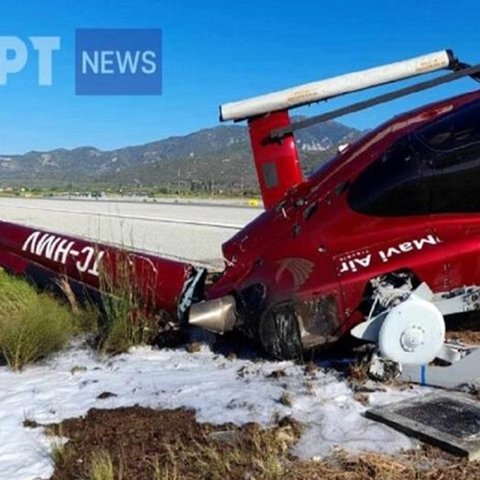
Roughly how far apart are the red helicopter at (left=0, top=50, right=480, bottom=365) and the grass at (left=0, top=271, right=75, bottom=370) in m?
1.13

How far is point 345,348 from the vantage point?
598 cm

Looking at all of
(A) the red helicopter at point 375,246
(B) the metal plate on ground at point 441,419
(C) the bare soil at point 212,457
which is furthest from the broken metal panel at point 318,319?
(C) the bare soil at point 212,457

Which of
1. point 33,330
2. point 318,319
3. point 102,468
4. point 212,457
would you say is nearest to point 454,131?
point 318,319

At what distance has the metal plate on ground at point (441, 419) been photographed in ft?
A: 12.3

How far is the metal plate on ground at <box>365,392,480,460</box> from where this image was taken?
12.3 ft

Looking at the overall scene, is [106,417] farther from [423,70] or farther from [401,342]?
[423,70]

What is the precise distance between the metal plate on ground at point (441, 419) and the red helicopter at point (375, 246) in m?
0.34

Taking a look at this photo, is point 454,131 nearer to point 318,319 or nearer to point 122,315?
point 318,319

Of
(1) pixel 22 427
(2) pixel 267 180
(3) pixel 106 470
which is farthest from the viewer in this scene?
(2) pixel 267 180

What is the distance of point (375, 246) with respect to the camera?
17.8 feet

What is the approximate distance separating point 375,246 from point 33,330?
9.72ft

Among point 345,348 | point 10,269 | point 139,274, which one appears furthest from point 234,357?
point 10,269

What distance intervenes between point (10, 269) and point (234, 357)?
376cm

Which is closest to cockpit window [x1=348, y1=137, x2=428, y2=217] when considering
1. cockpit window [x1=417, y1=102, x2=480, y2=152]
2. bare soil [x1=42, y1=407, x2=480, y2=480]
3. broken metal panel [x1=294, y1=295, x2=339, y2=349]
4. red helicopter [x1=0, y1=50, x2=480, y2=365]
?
red helicopter [x1=0, y1=50, x2=480, y2=365]
